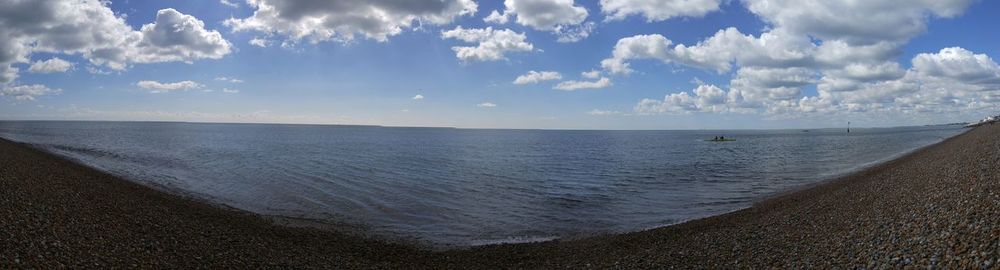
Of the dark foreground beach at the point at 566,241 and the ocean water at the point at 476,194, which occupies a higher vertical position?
the dark foreground beach at the point at 566,241

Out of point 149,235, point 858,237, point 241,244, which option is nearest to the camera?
point 858,237

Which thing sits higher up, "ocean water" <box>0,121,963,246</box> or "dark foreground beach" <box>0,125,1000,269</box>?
"dark foreground beach" <box>0,125,1000,269</box>

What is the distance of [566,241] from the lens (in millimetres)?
18578

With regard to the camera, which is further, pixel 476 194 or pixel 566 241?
pixel 476 194

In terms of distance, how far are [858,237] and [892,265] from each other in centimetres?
377

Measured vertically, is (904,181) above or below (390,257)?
above

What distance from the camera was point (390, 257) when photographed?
1603 centimetres

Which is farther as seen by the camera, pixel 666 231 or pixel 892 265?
pixel 666 231

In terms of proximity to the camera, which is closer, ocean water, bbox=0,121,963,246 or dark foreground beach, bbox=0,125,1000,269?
dark foreground beach, bbox=0,125,1000,269

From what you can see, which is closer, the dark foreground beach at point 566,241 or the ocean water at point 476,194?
the dark foreground beach at point 566,241

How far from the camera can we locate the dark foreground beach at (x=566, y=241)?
1091 centimetres

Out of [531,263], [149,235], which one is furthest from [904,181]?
[149,235]

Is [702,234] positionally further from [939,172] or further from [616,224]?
[939,172]

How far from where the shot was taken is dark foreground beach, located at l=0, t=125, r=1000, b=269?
35.8 feet
